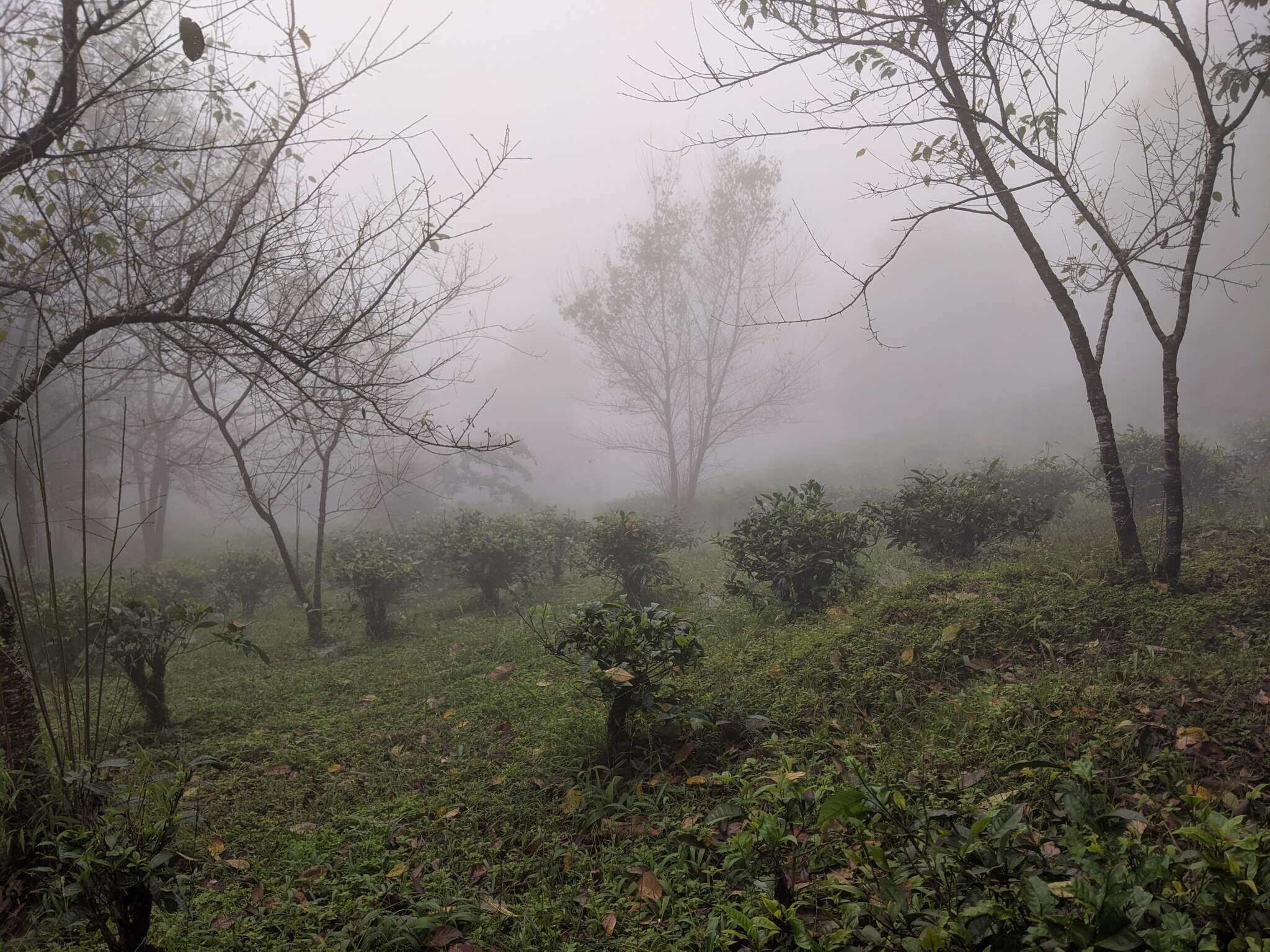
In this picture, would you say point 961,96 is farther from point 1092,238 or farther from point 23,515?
point 1092,238

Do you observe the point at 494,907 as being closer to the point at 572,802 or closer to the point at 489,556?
the point at 572,802

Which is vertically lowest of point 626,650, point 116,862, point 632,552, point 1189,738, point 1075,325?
point 1189,738

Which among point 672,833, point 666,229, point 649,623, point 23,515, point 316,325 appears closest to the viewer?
point 672,833

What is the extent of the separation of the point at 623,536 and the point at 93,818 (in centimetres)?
551

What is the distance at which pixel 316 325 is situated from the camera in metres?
3.29

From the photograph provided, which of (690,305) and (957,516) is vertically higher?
(690,305)

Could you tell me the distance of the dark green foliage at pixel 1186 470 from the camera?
347 inches

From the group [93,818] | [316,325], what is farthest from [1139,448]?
[93,818]

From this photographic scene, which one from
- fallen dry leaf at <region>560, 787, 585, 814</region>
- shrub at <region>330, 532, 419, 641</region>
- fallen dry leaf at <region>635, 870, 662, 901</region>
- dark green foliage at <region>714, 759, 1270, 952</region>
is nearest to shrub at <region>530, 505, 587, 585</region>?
shrub at <region>330, 532, 419, 641</region>

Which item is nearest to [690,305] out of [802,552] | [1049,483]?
[1049,483]

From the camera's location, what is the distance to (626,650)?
3020 mm

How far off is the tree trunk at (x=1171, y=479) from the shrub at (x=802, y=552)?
1.96 metres

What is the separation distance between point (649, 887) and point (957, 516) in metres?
4.79

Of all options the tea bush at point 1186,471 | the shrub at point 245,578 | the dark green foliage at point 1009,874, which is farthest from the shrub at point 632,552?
the tea bush at point 1186,471
